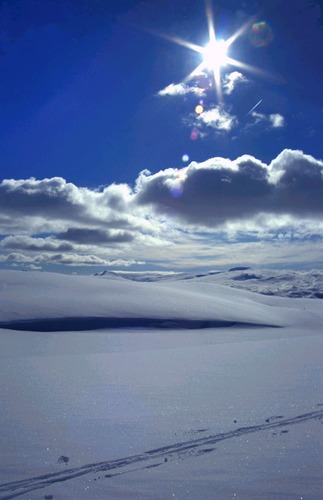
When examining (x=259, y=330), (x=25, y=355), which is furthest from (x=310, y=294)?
(x=25, y=355)

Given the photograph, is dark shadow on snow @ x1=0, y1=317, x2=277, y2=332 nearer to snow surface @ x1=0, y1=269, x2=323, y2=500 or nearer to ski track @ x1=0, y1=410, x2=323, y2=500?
snow surface @ x1=0, y1=269, x2=323, y2=500

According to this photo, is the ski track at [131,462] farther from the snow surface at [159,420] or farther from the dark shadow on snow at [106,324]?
the dark shadow on snow at [106,324]

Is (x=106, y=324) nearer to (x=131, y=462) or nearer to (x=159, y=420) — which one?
(x=159, y=420)

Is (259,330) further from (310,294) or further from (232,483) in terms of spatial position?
(310,294)

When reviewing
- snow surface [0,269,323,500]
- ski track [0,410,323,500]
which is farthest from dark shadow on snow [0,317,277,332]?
ski track [0,410,323,500]

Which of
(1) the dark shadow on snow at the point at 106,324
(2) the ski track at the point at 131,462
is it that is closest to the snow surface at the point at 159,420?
(2) the ski track at the point at 131,462

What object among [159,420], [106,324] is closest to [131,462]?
[159,420]

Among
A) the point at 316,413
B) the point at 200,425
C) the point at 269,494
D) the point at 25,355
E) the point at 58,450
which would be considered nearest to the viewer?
the point at 269,494
